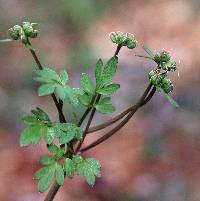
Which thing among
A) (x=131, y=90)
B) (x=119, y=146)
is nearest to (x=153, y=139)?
(x=119, y=146)

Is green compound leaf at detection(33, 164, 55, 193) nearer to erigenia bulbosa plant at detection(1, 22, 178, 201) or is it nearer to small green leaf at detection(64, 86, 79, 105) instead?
erigenia bulbosa plant at detection(1, 22, 178, 201)

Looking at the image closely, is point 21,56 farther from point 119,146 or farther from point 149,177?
point 149,177

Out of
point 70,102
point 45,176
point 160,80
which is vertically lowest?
point 45,176

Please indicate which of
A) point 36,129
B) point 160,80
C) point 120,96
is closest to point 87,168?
point 36,129

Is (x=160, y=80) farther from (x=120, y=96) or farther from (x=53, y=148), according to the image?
(x=120, y=96)

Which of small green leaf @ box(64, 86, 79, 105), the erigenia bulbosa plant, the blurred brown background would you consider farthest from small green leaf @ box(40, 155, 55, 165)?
the blurred brown background

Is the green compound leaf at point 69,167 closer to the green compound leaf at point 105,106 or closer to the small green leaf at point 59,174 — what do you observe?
the small green leaf at point 59,174

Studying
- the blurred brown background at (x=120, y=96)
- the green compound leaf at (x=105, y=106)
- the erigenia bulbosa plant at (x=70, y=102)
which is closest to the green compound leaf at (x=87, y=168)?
the erigenia bulbosa plant at (x=70, y=102)
